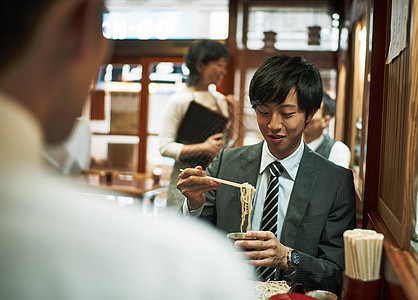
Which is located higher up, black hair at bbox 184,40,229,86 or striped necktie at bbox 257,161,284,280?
black hair at bbox 184,40,229,86

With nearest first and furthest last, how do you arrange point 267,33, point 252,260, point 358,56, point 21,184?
point 21,184 < point 252,260 < point 358,56 < point 267,33

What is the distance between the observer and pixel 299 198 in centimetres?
175

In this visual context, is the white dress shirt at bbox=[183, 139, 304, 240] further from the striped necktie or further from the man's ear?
the man's ear

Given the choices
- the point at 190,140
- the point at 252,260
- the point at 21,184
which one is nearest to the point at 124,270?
the point at 21,184

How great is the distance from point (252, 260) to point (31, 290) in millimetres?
1031

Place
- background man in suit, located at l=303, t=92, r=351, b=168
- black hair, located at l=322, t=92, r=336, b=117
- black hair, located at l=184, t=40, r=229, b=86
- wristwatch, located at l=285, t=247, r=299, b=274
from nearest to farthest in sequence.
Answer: wristwatch, located at l=285, t=247, r=299, b=274, black hair, located at l=184, t=40, r=229, b=86, background man in suit, located at l=303, t=92, r=351, b=168, black hair, located at l=322, t=92, r=336, b=117

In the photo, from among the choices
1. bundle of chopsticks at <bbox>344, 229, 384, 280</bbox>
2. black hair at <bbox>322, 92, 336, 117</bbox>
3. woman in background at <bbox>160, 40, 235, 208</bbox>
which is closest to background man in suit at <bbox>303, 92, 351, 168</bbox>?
black hair at <bbox>322, 92, 336, 117</bbox>

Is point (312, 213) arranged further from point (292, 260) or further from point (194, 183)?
point (194, 183)

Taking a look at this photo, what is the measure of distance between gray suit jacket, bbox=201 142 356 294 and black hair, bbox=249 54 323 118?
22cm

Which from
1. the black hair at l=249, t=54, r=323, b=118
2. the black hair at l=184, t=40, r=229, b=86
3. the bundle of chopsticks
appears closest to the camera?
the bundle of chopsticks

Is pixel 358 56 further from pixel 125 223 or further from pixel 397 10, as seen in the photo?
pixel 125 223

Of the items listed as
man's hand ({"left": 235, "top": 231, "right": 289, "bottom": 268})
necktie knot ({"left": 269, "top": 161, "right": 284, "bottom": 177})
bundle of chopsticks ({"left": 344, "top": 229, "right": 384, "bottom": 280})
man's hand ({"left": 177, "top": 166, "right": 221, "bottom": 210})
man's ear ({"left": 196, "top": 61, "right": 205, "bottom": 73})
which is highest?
man's ear ({"left": 196, "top": 61, "right": 205, "bottom": 73})

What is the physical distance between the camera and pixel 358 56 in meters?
3.58

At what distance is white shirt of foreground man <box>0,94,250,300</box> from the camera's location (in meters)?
0.44
